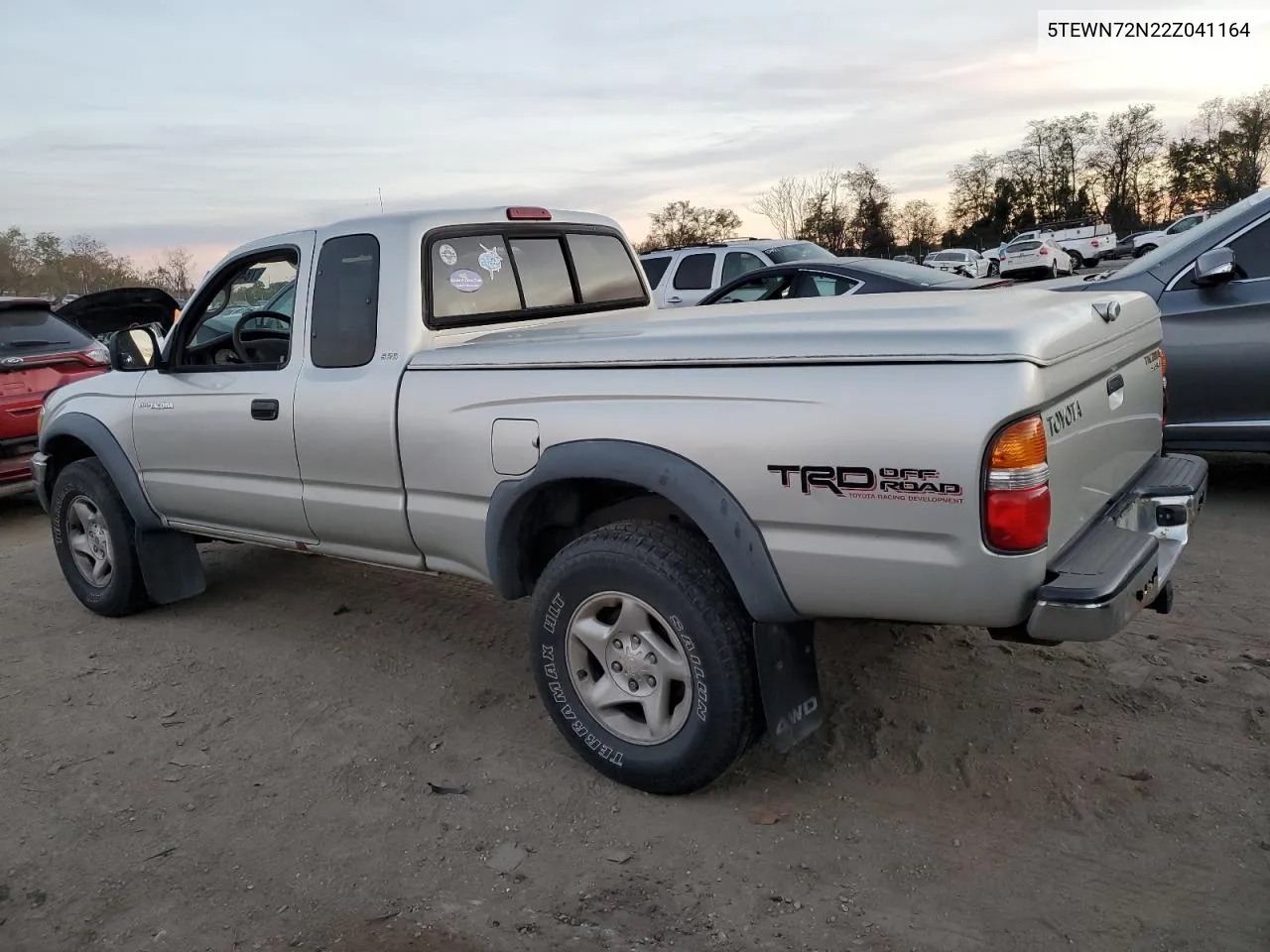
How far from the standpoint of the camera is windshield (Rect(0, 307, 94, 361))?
787cm

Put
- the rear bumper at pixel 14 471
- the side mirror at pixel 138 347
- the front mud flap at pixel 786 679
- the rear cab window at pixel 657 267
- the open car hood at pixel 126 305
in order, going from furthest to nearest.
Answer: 1. the rear cab window at pixel 657 267
2. the open car hood at pixel 126 305
3. the rear bumper at pixel 14 471
4. the side mirror at pixel 138 347
5. the front mud flap at pixel 786 679

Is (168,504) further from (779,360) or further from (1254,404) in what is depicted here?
(1254,404)

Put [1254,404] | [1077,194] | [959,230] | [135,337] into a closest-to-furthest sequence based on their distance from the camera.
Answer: [135,337]
[1254,404]
[1077,194]
[959,230]

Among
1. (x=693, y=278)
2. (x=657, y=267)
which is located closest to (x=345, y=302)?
(x=693, y=278)

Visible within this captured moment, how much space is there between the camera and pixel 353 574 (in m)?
5.72

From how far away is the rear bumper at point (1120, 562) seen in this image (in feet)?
7.97

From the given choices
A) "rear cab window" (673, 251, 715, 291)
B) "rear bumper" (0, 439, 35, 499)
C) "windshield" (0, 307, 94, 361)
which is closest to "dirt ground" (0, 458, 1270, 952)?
"rear bumper" (0, 439, 35, 499)

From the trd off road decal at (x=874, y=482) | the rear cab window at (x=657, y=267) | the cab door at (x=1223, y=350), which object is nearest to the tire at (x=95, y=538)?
the trd off road decal at (x=874, y=482)

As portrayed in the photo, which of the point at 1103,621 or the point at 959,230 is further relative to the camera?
the point at 959,230

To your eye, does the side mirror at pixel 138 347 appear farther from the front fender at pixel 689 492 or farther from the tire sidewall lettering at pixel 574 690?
the tire sidewall lettering at pixel 574 690

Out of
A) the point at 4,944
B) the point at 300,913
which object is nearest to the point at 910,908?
the point at 300,913

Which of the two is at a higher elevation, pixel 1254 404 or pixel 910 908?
pixel 1254 404

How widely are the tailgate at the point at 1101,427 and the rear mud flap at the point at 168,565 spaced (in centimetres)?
417

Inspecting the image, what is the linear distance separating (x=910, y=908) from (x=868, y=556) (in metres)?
0.92
